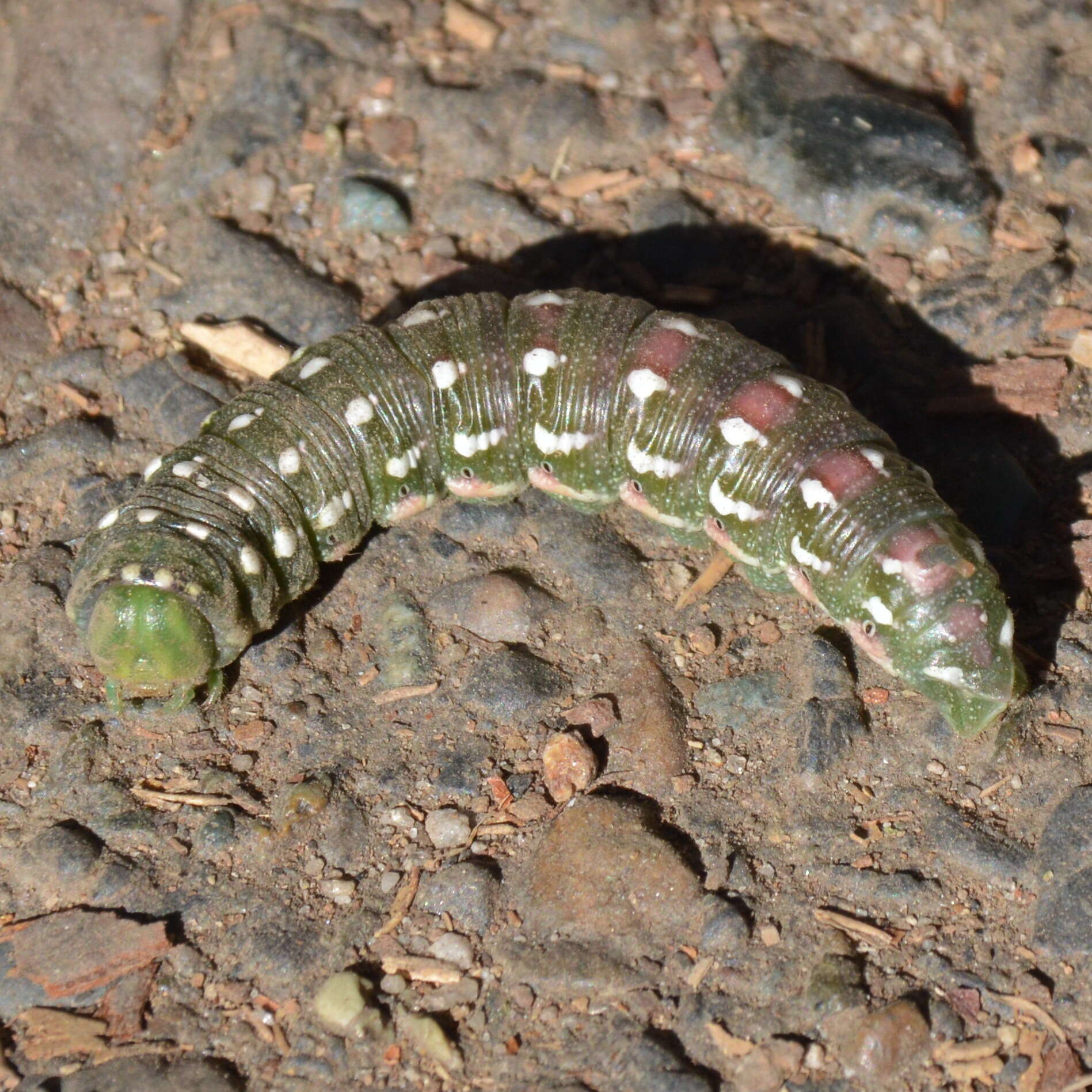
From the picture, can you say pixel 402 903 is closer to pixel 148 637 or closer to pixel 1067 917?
pixel 148 637

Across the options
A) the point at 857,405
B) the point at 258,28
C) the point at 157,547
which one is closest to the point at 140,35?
the point at 258,28

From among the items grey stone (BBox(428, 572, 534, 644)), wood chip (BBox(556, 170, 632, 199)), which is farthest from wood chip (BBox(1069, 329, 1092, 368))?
grey stone (BBox(428, 572, 534, 644))

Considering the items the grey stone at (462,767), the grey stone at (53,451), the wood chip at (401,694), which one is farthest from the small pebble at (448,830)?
the grey stone at (53,451)

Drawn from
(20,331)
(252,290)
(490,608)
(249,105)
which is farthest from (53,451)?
(249,105)

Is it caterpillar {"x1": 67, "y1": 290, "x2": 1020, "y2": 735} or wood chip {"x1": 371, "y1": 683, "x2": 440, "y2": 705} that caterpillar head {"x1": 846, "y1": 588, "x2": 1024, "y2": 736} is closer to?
caterpillar {"x1": 67, "y1": 290, "x2": 1020, "y2": 735}

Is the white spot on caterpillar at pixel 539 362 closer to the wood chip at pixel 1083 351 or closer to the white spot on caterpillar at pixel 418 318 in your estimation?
the white spot on caterpillar at pixel 418 318

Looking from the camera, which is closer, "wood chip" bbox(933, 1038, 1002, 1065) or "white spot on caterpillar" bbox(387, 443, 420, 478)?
"wood chip" bbox(933, 1038, 1002, 1065)
